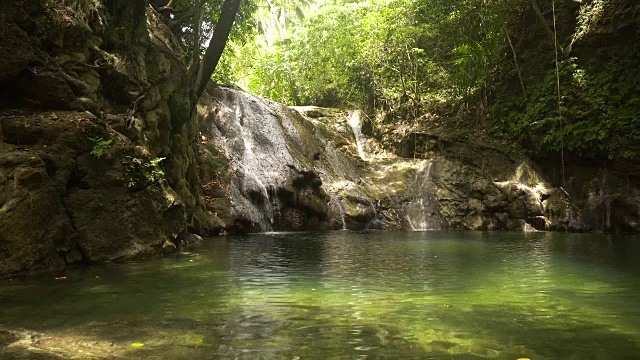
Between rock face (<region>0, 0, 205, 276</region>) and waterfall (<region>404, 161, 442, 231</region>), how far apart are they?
10803mm

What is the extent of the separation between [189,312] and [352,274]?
9.88 feet

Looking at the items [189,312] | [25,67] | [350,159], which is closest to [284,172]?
[350,159]

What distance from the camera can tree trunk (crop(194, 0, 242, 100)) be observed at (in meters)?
12.1

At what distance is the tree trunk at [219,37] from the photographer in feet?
39.8

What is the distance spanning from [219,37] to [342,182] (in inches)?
341

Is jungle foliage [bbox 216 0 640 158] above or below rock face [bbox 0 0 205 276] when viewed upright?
above

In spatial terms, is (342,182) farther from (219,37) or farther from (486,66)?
(219,37)

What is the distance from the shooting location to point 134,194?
8773 mm

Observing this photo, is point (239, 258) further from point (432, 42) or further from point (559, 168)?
point (432, 42)

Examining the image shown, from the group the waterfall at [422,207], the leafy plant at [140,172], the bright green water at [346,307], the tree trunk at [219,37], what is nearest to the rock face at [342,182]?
the waterfall at [422,207]

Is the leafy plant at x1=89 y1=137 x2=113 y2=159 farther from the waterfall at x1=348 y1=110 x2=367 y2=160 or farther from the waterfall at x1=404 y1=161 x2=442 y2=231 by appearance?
the waterfall at x1=348 y1=110 x2=367 y2=160

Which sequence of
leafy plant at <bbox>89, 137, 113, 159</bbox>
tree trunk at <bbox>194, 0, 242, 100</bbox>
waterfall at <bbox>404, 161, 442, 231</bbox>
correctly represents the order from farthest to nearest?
waterfall at <bbox>404, 161, 442, 231</bbox>
tree trunk at <bbox>194, 0, 242, 100</bbox>
leafy plant at <bbox>89, 137, 113, 159</bbox>

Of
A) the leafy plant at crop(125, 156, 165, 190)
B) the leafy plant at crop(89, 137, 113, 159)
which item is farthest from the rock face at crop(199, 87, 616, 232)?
the leafy plant at crop(89, 137, 113, 159)

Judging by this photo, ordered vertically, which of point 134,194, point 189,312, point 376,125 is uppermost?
point 376,125
